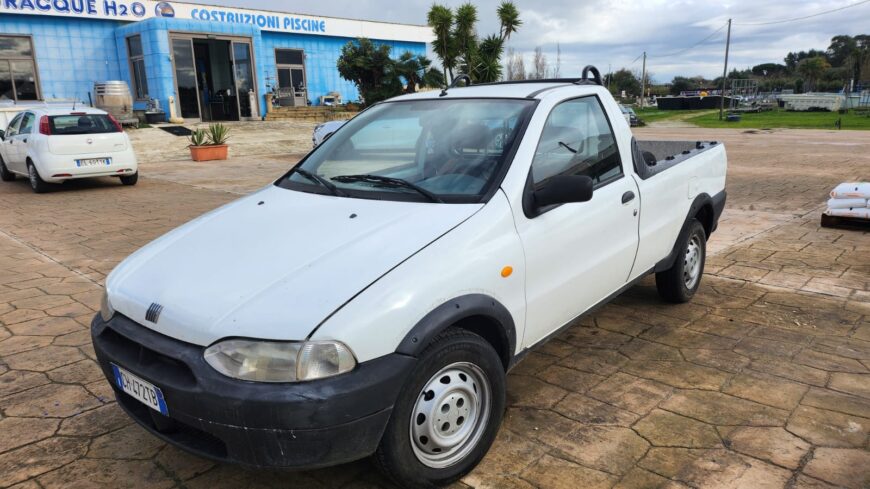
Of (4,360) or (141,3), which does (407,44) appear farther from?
(4,360)

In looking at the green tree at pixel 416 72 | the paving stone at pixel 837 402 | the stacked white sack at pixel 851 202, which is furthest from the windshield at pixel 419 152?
the green tree at pixel 416 72

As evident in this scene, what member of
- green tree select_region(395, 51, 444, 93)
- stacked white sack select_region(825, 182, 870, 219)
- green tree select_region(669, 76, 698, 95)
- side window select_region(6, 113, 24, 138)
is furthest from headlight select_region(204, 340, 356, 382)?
green tree select_region(669, 76, 698, 95)

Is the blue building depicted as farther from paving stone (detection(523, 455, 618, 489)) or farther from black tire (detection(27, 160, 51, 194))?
paving stone (detection(523, 455, 618, 489))

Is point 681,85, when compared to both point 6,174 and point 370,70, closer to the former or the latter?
point 370,70

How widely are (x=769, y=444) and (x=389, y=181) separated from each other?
7.35 ft

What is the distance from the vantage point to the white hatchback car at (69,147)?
11055 mm

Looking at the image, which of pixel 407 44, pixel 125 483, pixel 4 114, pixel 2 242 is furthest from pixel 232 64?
pixel 125 483

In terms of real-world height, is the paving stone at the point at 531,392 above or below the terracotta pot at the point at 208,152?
below

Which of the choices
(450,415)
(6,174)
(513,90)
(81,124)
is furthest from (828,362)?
(6,174)

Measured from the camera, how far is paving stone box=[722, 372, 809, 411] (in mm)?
3332

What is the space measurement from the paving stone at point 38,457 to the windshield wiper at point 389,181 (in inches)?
73.9

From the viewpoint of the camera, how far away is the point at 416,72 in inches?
1110

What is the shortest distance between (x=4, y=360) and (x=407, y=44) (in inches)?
1393

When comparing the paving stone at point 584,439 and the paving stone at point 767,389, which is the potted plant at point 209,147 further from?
the paving stone at point 767,389
